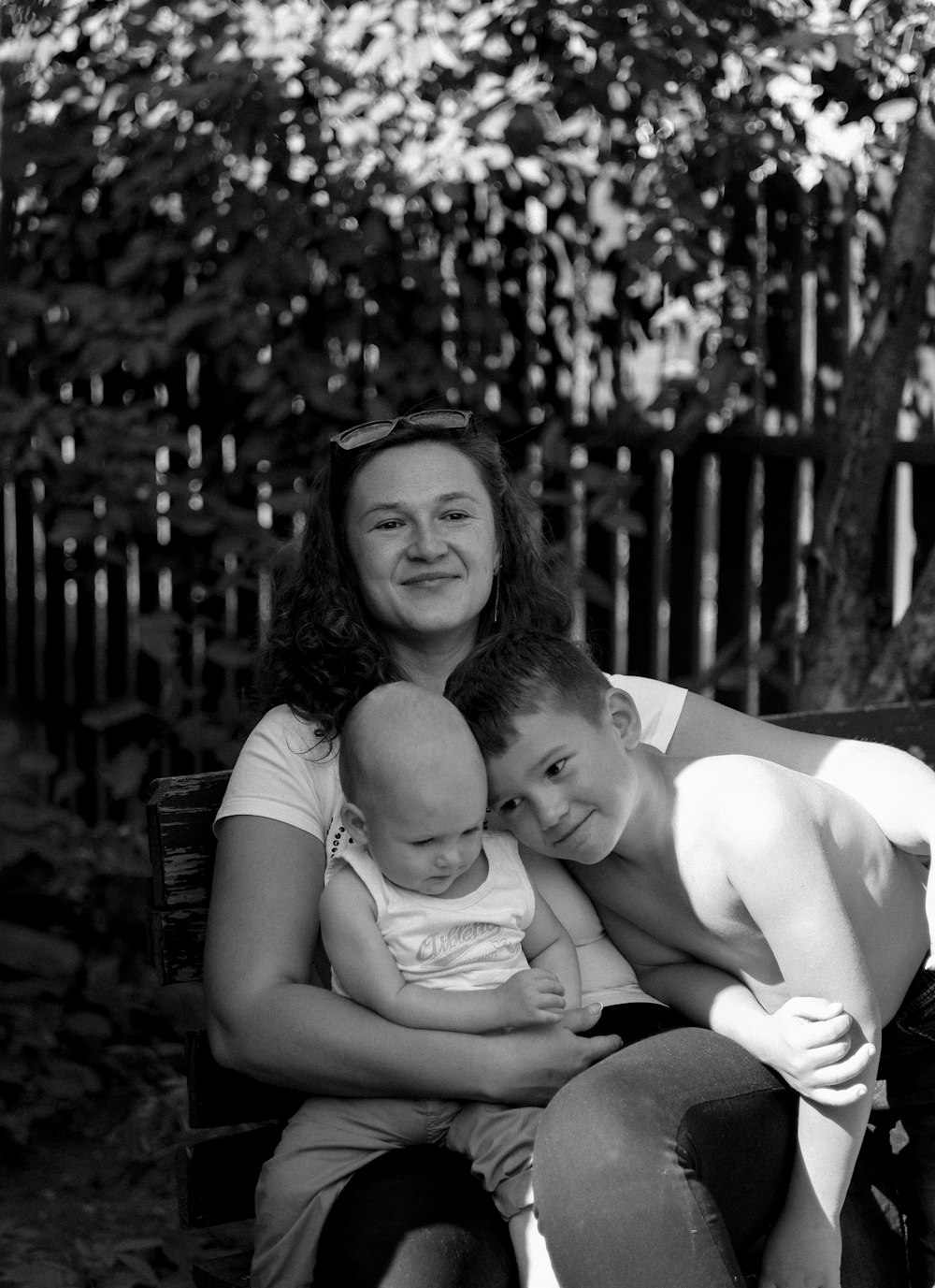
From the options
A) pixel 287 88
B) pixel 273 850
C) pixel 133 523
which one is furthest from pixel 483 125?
pixel 273 850

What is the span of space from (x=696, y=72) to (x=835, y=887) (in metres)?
2.69

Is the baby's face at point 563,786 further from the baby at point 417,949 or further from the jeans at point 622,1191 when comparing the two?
the jeans at point 622,1191

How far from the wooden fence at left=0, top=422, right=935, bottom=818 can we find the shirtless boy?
1.55m

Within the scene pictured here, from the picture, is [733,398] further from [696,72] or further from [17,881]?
[17,881]

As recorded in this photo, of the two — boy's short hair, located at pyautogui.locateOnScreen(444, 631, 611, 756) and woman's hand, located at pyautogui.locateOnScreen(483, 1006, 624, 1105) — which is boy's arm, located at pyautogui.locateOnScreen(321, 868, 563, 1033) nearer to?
woman's hand, located at pyautogui.locateOnScreen(483, 1006, 624, 1105)

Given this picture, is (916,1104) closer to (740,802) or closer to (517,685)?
(740,802)

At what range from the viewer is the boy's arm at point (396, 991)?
6.35 ft

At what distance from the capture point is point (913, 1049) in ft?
6.94

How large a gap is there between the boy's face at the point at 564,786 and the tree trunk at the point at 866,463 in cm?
158

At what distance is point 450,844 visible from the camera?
1.97 m

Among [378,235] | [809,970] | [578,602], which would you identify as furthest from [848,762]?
[578,602]

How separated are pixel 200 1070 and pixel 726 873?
2.52ft

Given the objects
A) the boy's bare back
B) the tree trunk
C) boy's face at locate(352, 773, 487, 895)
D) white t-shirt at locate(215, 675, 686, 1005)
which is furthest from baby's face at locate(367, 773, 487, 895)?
the tree trunk

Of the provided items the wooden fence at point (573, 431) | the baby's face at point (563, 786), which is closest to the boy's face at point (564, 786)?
the baby's face at point (563, 786)
